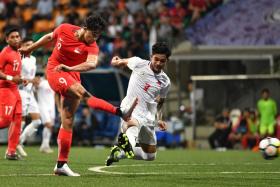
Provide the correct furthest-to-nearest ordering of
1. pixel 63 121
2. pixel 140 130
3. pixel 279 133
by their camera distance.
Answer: pixel 279 133, pixel 140 130, pixel 63 121

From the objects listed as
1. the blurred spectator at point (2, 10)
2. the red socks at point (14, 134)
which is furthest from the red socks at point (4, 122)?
the blurred spectator at point (2, 10)

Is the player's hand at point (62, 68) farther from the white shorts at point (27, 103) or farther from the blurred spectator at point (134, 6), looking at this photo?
the blurred spectator at point (134, 6)

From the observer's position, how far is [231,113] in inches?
1215

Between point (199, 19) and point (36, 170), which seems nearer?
point (36, 170)

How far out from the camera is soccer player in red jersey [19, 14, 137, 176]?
1250 cm

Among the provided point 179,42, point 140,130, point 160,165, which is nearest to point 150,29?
point 179,42

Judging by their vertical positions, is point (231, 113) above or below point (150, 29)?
below

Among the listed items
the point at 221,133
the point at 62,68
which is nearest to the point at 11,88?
the point at 62,68

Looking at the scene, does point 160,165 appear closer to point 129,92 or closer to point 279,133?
point 129,92

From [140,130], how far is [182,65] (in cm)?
1810

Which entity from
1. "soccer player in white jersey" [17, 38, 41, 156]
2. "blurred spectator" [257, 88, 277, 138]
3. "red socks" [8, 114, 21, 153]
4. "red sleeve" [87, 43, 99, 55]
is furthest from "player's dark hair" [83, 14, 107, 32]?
"blurred spectator" [257, 88, 277, 138]

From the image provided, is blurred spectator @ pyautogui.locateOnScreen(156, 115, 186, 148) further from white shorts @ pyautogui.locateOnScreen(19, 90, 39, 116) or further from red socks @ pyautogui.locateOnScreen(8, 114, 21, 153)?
red socks @ pyautogui.locateOnScreen(8, 114, 21, 153)

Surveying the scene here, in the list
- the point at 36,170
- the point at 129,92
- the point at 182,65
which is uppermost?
the point at 182,65

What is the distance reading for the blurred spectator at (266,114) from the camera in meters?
28.8
